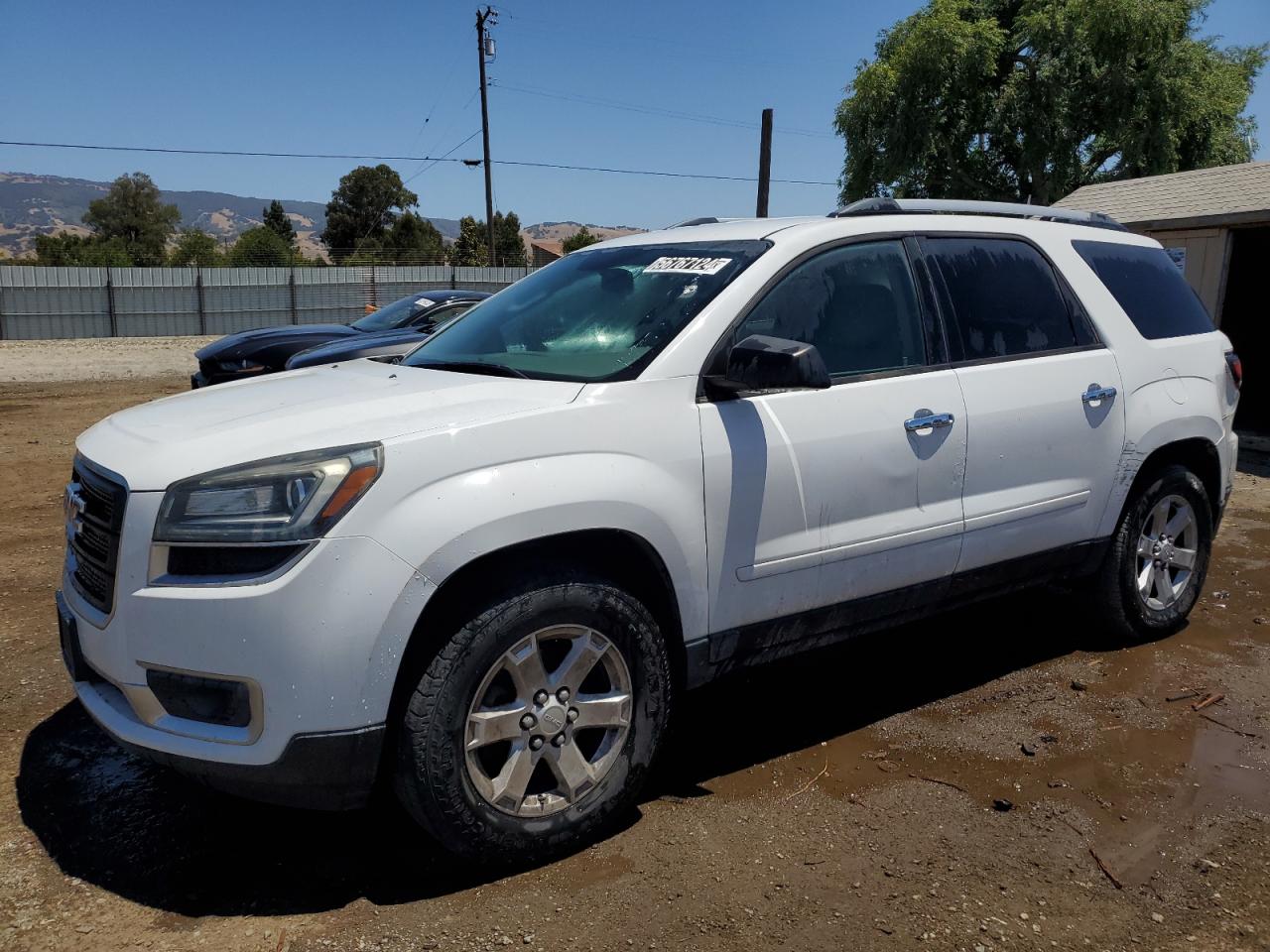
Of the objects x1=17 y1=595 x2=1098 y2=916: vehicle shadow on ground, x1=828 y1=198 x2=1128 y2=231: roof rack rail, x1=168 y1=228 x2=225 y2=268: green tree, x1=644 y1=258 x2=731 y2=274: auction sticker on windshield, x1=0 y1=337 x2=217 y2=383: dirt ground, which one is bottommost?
x1=17 y1=595 x2=1098 y2=916: vehicle shadow on ground

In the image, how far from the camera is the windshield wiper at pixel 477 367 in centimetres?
330

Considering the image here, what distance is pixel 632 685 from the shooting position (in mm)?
3031

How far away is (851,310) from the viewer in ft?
12.0

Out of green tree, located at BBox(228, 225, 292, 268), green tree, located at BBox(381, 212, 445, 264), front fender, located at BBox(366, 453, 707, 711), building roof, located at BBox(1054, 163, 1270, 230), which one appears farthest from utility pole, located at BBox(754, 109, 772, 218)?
green tree, located at BBox(381, 212, 445, 264)

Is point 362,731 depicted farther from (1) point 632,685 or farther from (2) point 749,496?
(2) point 749,496

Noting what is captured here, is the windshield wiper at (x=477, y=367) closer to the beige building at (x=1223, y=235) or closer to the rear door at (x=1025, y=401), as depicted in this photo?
the rear door at (x=1025, y=401)

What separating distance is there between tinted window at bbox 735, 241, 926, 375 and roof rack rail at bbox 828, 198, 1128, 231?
0.26m

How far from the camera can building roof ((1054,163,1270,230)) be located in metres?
11.0

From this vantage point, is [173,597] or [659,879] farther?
[659,879]

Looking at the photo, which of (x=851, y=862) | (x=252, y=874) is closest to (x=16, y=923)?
(x=252, y=874)

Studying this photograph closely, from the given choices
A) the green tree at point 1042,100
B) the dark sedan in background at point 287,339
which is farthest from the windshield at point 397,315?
the green tree at point 1042,100

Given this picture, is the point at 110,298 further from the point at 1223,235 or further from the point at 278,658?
the point at 278,658

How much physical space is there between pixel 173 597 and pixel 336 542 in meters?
0.43

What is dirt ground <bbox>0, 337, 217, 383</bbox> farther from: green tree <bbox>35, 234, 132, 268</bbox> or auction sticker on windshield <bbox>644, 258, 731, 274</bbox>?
green tree <bbox>35, 234, 132, 268</bbox>
